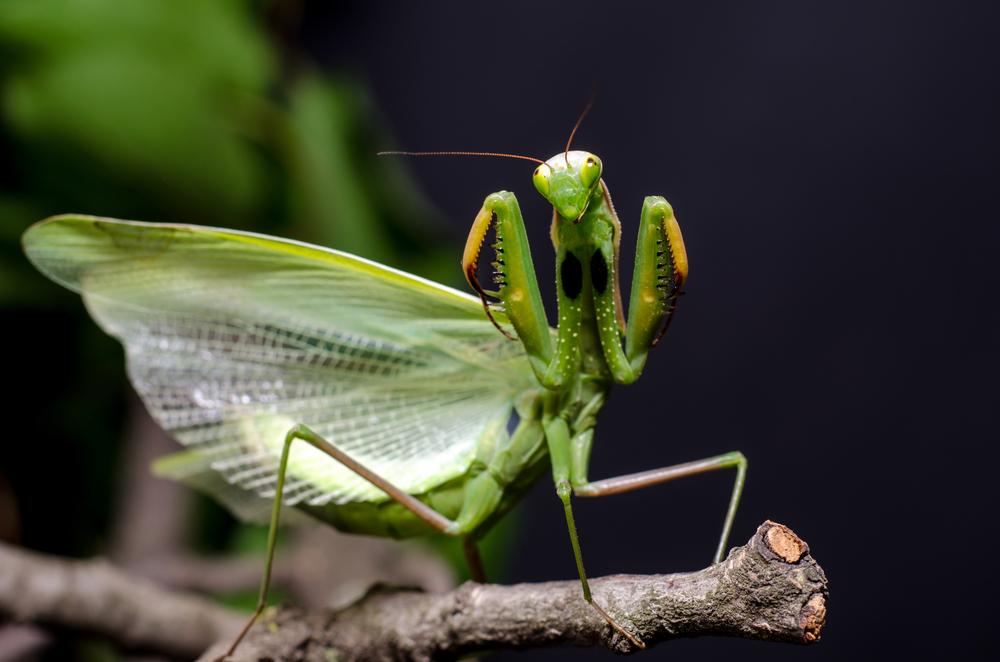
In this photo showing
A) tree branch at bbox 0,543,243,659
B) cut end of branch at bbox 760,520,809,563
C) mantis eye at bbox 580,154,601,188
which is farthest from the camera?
tree branch at bbox 0,543,243,659

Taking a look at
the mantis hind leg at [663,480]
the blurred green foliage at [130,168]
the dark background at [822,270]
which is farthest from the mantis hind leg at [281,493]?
the blurred green foliage at [130,168]

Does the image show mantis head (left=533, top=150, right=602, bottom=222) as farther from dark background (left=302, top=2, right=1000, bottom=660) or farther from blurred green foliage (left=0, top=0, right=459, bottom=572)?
blurred green foliage (left=0, top=0, right=459, bottom=572)

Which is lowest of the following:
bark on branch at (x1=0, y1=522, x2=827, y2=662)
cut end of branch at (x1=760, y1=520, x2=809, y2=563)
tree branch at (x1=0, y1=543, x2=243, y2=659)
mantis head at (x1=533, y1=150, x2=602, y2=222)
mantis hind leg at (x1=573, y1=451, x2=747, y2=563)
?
tree branch at (x1=0, y1=543, x2=243, y2=659)

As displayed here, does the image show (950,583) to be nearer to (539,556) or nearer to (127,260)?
(539,556)

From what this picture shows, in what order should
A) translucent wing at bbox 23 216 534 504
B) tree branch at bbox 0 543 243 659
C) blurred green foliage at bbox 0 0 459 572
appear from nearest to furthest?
1. translucent wing at bbox 23 216 534 504
2. tree branch at bbox 0 543 243 659
3. blurred green foliage at bbox 0 0 459 572

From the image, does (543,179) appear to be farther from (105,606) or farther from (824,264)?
(824,264)

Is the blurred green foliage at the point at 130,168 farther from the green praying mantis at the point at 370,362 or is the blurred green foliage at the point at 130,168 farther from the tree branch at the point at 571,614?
the tree branch at the point at 571,614

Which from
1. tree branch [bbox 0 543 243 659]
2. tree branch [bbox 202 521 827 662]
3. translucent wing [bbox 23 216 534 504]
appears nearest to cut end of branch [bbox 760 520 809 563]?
tree branch [bbox 202 521 827 662]

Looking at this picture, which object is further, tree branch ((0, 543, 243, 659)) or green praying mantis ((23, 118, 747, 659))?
tree branch ((0, 543, 243, 659))
